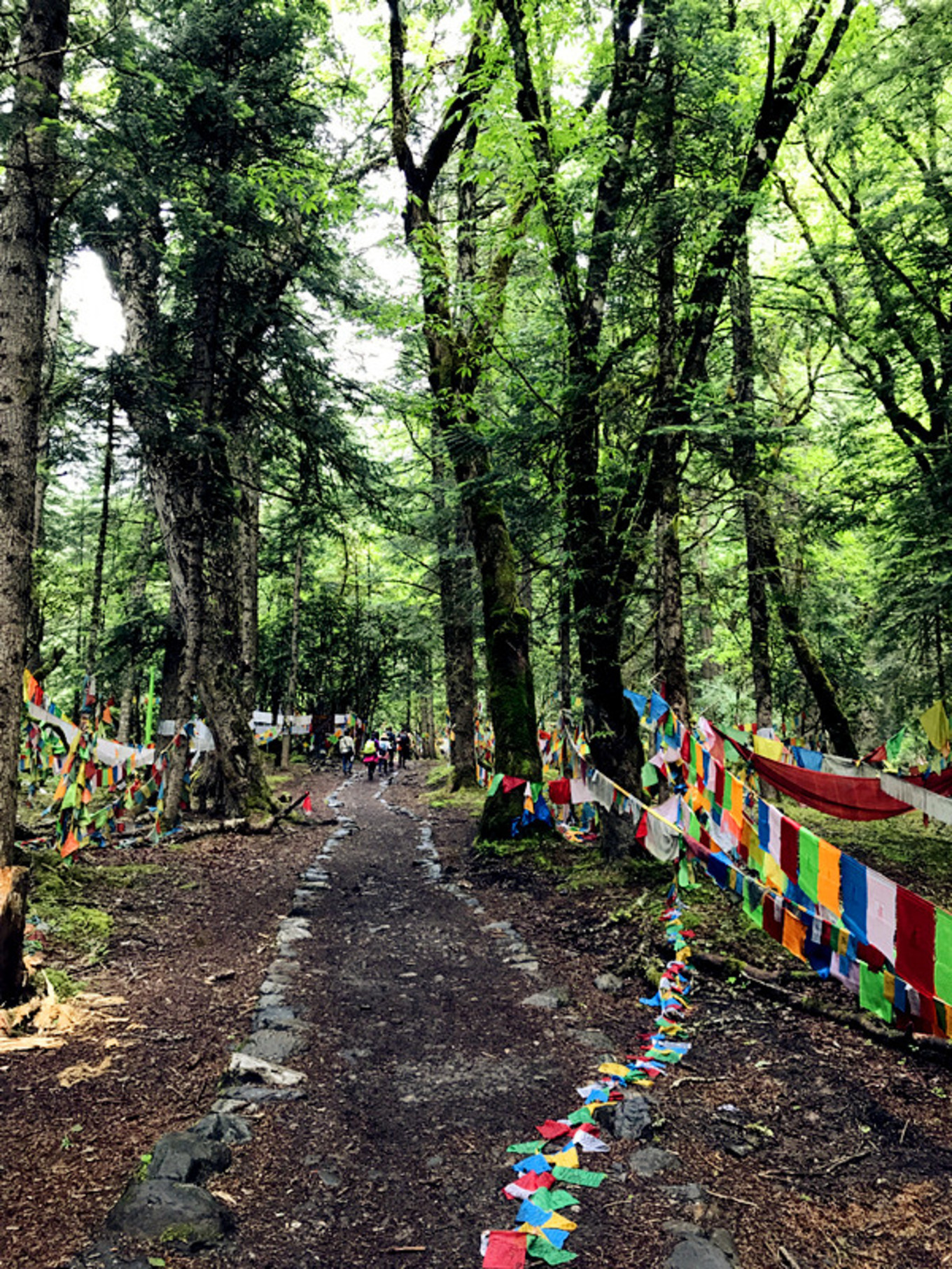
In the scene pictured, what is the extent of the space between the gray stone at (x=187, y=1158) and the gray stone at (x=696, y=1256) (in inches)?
72.0

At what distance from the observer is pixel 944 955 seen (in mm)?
3695

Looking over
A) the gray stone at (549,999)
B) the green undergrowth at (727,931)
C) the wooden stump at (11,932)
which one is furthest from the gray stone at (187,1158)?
the green undergrowth at (727,931)

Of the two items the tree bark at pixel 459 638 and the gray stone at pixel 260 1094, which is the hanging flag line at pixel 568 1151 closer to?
the gray stone at pixel 260 1094

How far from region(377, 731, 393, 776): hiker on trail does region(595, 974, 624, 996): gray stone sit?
72.3 feet

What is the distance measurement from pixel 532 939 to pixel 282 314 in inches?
398

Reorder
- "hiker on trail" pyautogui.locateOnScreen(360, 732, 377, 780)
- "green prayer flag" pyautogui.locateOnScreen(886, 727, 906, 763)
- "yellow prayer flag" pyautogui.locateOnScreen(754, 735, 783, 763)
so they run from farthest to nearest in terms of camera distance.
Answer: "hiker on trail" pyautogui.locateOnScreen(360, 732, 377, 780), "green prayer flag" pyautogui.locateOnScreen(886, 727, 906, 763), "yellow prayer flag" pyautogui.locateOnScreen(754, 735, 783, 763)

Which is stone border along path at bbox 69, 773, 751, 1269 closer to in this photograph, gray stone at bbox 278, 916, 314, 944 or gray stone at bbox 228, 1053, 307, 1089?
gray stone at bbox 228, 1053, 307, 1089

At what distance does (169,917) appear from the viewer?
23.9 ft

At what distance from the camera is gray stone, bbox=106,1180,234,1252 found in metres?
2.75

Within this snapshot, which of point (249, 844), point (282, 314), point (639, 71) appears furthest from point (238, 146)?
point (249, 844)

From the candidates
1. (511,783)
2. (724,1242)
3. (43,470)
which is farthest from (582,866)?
(43,470)

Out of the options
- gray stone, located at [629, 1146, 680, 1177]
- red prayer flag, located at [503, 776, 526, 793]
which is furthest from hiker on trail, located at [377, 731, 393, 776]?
gray stone, located at [629, 1146, 680, 1177]

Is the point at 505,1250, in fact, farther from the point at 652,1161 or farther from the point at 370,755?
the point at 370,755

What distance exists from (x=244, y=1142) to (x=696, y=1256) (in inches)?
76.8
